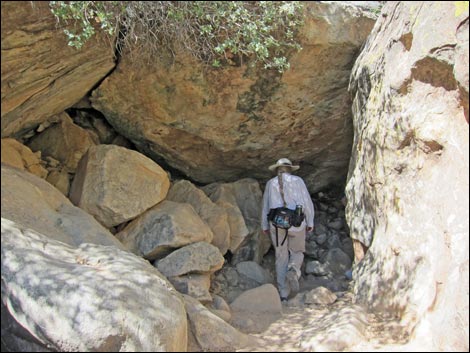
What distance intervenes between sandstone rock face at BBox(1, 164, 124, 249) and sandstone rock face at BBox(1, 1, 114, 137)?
623mm

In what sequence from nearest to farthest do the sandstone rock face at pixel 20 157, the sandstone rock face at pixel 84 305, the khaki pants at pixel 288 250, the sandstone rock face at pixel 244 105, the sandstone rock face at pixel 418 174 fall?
the sandstone rock face at pixel 84 305
the sandstone rock face at pixel 418 174
the sandstone rock face at pixel 20 157
the sandstone rock face at pixel 244 105
the khaki pants at pixel 288 250

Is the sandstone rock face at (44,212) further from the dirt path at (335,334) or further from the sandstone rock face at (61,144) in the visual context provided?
the dirt path at (335,334)

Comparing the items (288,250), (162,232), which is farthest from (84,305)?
(288,250)

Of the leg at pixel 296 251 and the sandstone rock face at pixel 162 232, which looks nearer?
the sandstone rock face at pixel 162 232

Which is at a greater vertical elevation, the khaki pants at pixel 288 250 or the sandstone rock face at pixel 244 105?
the sandstone rock face at pixel 244 105

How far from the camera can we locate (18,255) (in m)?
3.30

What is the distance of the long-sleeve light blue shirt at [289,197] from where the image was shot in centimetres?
576

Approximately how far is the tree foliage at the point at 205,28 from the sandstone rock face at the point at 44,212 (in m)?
1.32

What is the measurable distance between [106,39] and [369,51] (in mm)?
2716

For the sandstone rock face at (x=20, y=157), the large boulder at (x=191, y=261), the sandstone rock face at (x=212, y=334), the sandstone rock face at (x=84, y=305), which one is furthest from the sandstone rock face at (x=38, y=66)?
the sandstone rock face at (x=212, y=334)

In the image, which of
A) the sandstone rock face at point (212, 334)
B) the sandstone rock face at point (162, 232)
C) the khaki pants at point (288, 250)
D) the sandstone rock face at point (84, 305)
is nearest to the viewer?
the sandstone rock face at point (84, 305)

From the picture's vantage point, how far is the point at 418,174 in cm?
389

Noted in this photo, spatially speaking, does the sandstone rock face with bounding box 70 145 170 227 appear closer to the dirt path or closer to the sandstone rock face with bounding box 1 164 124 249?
the sandstone rock face with bounding box 1 164 124 249

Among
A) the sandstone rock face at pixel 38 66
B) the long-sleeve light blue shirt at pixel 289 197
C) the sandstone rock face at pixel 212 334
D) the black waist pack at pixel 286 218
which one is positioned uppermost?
the sandstone rock face at pixel 38 66
